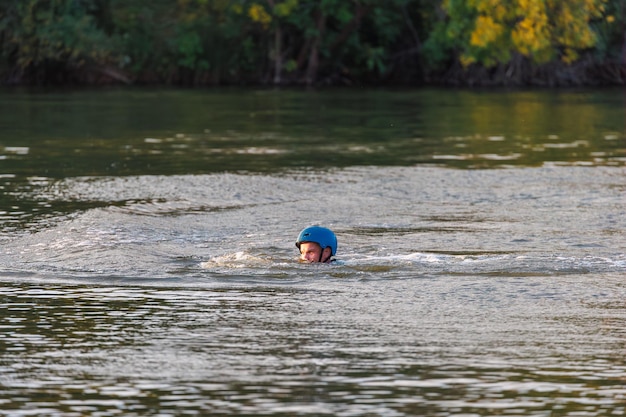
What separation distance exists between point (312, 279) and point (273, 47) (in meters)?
41.6

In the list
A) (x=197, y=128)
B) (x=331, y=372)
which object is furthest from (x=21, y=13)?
(x=331, y=372)

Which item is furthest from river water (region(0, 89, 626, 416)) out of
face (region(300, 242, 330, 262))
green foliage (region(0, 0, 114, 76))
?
green foliage (region(0, 0, 114, 76))

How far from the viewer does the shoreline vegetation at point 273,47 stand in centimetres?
4944

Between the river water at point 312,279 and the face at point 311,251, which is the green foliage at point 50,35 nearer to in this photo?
the river water at point 312,279

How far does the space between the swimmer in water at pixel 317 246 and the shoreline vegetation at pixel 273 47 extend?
35200mm

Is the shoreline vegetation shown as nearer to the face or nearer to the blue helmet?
the blue helmet

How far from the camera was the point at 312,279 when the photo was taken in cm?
1155

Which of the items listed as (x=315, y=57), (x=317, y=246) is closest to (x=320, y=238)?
(x=317, y=246)

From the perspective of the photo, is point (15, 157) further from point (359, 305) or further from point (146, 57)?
point (146, 57)

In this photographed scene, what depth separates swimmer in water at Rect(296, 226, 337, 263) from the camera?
1209cm

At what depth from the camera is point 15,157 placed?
22734 millimetres

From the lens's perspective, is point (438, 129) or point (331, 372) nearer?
point (331, 372)

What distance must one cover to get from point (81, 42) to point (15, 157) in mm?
26453

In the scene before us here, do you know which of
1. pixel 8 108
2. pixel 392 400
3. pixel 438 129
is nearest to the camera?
pixel 392 400
